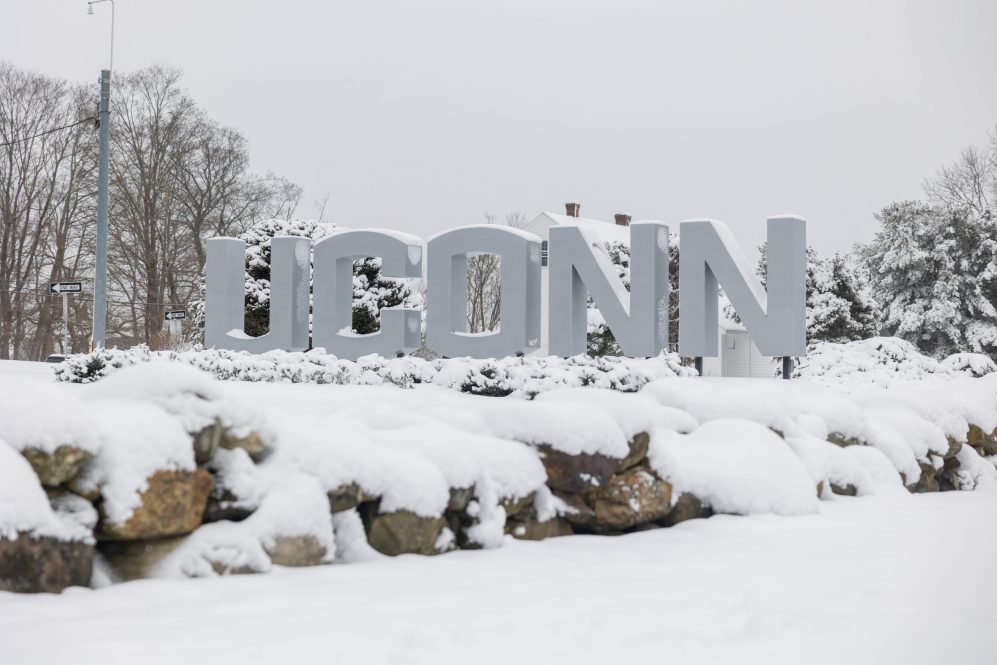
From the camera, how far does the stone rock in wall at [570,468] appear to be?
23.3 ft

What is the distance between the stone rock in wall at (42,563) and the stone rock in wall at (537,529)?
113 inches

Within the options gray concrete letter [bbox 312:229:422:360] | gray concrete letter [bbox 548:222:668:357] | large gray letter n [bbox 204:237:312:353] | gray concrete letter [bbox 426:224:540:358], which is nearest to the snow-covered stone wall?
gray concrete letter [bbox 548:222:668:357]

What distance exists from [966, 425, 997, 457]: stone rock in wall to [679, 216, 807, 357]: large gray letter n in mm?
2821

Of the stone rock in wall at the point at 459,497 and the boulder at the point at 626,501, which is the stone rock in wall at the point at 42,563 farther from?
the boulder at the point at 626,501

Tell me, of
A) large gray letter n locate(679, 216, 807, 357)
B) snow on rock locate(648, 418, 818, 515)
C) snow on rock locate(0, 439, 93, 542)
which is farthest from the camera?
large gray letter n locate(679, 216, 807, 357)

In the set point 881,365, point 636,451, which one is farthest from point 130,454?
point 881,365

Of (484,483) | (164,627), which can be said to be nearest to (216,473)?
(164,627)

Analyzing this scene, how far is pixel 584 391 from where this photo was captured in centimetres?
817

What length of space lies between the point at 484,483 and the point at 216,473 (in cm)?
177

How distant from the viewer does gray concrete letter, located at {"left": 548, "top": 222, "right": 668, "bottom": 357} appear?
15.0 m

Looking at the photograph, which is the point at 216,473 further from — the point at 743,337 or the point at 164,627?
the point at 743,337

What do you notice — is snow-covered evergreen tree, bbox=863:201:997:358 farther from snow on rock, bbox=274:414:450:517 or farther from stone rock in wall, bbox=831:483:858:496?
snow on rock, bbox=274:414:450:517

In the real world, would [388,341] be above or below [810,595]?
above

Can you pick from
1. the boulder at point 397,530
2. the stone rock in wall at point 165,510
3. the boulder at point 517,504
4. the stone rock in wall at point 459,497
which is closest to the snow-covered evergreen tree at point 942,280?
the boulder at point 517,504
